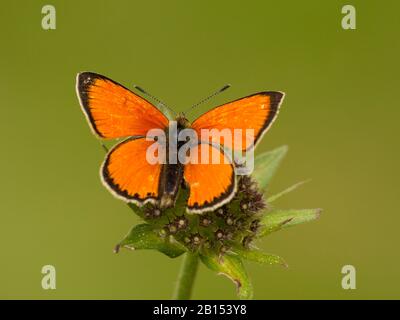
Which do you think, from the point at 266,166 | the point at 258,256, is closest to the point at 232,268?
the point at 258,256

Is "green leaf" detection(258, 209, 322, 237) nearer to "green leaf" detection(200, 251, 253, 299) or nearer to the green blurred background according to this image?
"green leaf" detection(200, 251, 253, 299)

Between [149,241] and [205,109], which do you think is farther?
[205,109]

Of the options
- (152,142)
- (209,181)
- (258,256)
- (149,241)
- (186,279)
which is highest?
(152,142)

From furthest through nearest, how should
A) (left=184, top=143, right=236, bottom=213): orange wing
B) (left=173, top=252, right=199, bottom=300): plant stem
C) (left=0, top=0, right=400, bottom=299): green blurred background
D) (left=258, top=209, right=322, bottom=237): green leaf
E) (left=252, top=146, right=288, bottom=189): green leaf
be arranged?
1. (left=0, top=0, right=400, bottom=299): green blurred background
2. (left=252, top=146, right=288, bottom=189): green leaf
3. (left=173, top=252, right=199, bottom=300): plant stem
4. (left=258, top=209, right=322, bottom=237): green leaf
5. (left=184, top=143, right=236, bottom=213): orange wing

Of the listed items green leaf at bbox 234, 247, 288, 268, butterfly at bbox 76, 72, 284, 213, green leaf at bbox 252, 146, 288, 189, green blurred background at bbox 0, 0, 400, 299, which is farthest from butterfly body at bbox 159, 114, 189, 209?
green blurred background at bbox 0, 0, 400, 299

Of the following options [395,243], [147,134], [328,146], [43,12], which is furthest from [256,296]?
[43,12]

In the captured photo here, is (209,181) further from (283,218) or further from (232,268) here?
(283,218)

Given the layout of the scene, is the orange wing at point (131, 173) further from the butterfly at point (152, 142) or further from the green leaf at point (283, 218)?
the green leaf at point (283, 218)
